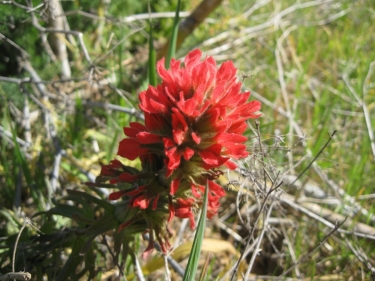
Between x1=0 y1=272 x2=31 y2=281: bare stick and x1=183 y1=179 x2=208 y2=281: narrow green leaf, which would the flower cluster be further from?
x1=0 y1=272 x2=31 y2=281: bare stick

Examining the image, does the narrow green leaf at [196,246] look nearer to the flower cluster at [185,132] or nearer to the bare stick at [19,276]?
the flower cluster at [185,132]

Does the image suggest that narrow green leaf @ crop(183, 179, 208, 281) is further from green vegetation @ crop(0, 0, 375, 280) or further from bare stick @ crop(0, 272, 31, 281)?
bare stick @ crop(0, 272, 31, 281)

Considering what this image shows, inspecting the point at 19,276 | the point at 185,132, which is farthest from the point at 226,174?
the point at 19,276

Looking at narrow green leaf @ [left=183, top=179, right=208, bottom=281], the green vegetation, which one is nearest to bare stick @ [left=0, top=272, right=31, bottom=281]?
the green vegetation

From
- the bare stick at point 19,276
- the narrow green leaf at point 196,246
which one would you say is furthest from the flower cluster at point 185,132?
the bare stick at point 19,276

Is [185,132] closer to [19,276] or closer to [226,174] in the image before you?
[19,276]

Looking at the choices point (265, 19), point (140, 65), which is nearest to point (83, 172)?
point (140, 65)

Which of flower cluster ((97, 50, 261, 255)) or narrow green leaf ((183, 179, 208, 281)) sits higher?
flower cluster ((97, 50, 261, 255))

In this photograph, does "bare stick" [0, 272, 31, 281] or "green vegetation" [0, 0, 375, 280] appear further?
"green vegetation" [0, 0, 375, 280]

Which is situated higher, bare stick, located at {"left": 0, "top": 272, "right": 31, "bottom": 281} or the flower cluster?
the flower cluster
